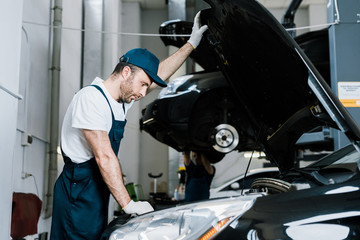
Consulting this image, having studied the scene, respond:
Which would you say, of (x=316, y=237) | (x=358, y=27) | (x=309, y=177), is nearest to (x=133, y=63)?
(x=309, y=177)

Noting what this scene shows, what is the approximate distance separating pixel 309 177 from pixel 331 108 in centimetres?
32

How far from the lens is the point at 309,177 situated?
5.24 feet

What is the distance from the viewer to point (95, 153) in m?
1.83

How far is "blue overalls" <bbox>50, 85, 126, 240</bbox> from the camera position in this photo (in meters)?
1.88

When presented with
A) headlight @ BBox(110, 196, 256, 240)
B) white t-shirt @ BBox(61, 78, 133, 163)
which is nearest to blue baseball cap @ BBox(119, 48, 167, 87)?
white t-shirt @ BBox(61, 78, 133, 163)

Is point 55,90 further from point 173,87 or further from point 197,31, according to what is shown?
point 197,31

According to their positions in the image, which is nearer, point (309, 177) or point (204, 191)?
point (309, 177)

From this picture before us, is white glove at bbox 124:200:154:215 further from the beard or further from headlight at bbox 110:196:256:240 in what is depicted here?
the beard

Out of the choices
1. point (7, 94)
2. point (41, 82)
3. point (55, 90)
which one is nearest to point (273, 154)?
point (7, 94)

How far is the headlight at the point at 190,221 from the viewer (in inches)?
48.4

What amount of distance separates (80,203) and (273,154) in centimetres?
103

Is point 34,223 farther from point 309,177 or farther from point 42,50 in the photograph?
point 309,177

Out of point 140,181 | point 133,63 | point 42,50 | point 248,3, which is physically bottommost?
point 140,181

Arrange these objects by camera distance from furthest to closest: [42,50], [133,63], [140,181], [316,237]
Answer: [140,181] < [42,50] < [133,63] < [316,237]
